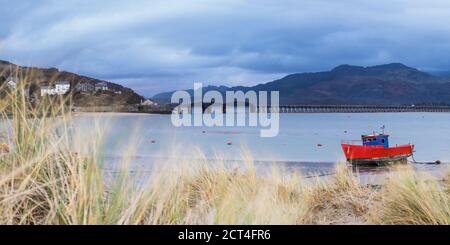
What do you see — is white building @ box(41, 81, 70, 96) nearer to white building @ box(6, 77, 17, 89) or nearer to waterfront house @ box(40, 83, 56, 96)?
waterfront house @ box(40, 83, 56, 96)

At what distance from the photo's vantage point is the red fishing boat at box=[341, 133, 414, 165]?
1402 cm

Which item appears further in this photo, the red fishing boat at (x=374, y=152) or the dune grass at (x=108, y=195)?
the red fishing boat at (x=374, y=152)

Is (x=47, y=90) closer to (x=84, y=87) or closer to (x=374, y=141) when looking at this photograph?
(x=84, y=87)

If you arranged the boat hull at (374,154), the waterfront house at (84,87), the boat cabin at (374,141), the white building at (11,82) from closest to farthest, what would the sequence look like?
the white building at (11,82) → the waterfront house at (84,87) → the boat hull at (374,154) → the boat cabin at (374,141)

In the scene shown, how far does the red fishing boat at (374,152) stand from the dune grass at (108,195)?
9606mm

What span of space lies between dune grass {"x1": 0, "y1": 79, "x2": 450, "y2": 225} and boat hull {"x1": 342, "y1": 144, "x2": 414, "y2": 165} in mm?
9558

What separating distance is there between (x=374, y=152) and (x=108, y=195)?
1226 cm

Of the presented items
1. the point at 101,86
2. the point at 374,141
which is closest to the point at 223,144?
the point at 374,141

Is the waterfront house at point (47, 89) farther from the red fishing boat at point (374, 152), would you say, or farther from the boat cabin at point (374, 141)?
the boat cabin at point (374, 141)

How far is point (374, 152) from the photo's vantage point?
47.3 ft

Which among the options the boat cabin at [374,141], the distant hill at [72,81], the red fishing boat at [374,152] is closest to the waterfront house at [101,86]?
the distant hill at [72,81]

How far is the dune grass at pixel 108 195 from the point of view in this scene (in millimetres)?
2598

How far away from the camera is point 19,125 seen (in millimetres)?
3189
